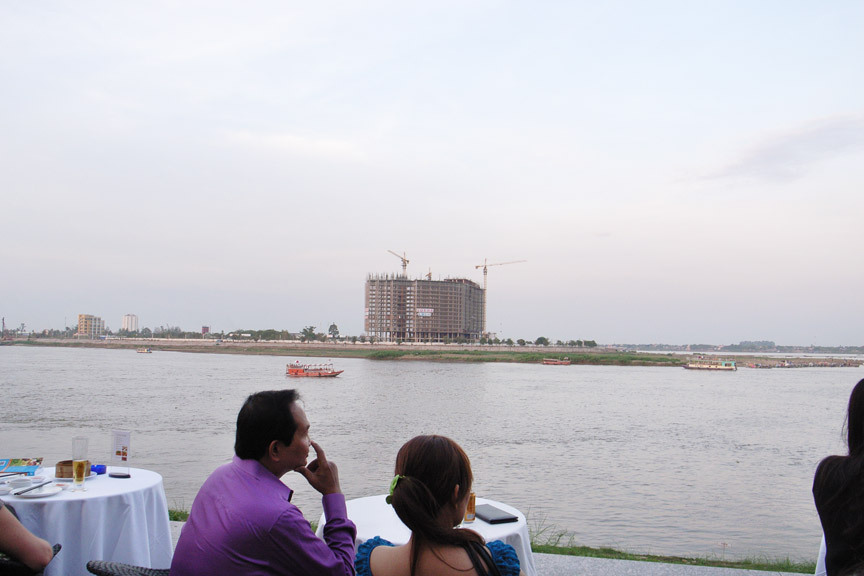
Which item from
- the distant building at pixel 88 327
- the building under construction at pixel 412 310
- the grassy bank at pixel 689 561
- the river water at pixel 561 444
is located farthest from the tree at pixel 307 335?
the grassy bank at pixel 689 561

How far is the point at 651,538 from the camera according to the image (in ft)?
28.1

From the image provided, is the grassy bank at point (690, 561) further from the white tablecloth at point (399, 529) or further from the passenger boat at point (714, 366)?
the passenger boat at point (714, 366)

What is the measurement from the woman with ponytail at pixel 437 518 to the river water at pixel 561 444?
6457 millimetres

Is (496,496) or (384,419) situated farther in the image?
(384,419)

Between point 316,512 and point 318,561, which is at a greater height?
point 318,561

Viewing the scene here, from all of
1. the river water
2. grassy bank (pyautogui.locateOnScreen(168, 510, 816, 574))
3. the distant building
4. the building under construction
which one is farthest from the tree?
grassy bank (pyautogui.locateOnScreen(168, 510, 816, 574))

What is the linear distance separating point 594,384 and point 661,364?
41.5 meters

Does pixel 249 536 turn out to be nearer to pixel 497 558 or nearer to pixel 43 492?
pixel 497 558

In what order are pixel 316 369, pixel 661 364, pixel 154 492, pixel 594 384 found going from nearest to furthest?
pixel 154 492 < pixel 594 384 < pixel 316 369 < pixel 661 364

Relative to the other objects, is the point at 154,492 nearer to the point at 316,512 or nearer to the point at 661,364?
the point at 316,512

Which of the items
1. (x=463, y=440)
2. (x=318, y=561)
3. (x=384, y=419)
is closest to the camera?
(x=318, y=561)

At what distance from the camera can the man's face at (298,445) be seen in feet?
7.04

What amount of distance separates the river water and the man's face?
20.7ft

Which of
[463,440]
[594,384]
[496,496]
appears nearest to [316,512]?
[496,496]
